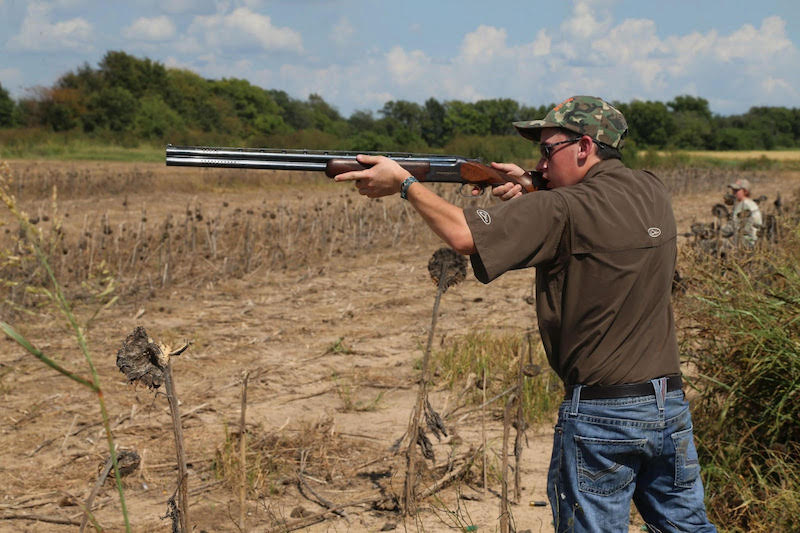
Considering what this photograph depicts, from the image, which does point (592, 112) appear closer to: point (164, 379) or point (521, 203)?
point (521, 203)

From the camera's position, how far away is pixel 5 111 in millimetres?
43969

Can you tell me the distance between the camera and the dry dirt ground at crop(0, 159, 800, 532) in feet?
14.4

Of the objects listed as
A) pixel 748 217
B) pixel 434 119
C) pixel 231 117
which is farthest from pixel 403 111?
pixel 748 217

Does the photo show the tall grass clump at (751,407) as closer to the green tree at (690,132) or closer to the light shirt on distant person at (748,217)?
the light shirt on distant person at (748,217)

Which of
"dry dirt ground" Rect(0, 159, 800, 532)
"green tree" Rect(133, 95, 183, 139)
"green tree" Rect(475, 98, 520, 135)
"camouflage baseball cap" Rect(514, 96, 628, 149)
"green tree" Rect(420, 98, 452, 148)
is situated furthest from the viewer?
"green tree" Rect(475, 98, 520, 135)

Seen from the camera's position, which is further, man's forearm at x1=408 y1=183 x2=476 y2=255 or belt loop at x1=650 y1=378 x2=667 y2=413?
belt loop at x1=650 y1=378 x2=667 y2=413

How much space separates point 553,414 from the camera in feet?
19.2

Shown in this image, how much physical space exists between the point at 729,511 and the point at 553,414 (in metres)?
1.92

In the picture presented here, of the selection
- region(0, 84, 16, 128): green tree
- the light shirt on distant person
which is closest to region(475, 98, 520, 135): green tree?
region(0, 84, 16, 128): green tree

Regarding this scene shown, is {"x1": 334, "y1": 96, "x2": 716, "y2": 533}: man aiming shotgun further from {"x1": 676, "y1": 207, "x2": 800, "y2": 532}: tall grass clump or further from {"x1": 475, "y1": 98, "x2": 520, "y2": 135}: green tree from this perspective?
{"x1": 475, "y1": 98, "x2": 520, "y2": 135}: green tree

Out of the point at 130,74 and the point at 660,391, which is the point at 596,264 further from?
the point at 130,74

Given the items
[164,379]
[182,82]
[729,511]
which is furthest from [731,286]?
[182,82]

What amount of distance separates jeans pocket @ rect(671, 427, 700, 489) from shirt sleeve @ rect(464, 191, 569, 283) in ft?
2.78

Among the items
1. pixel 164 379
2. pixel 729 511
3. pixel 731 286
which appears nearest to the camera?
pixel 164 379
